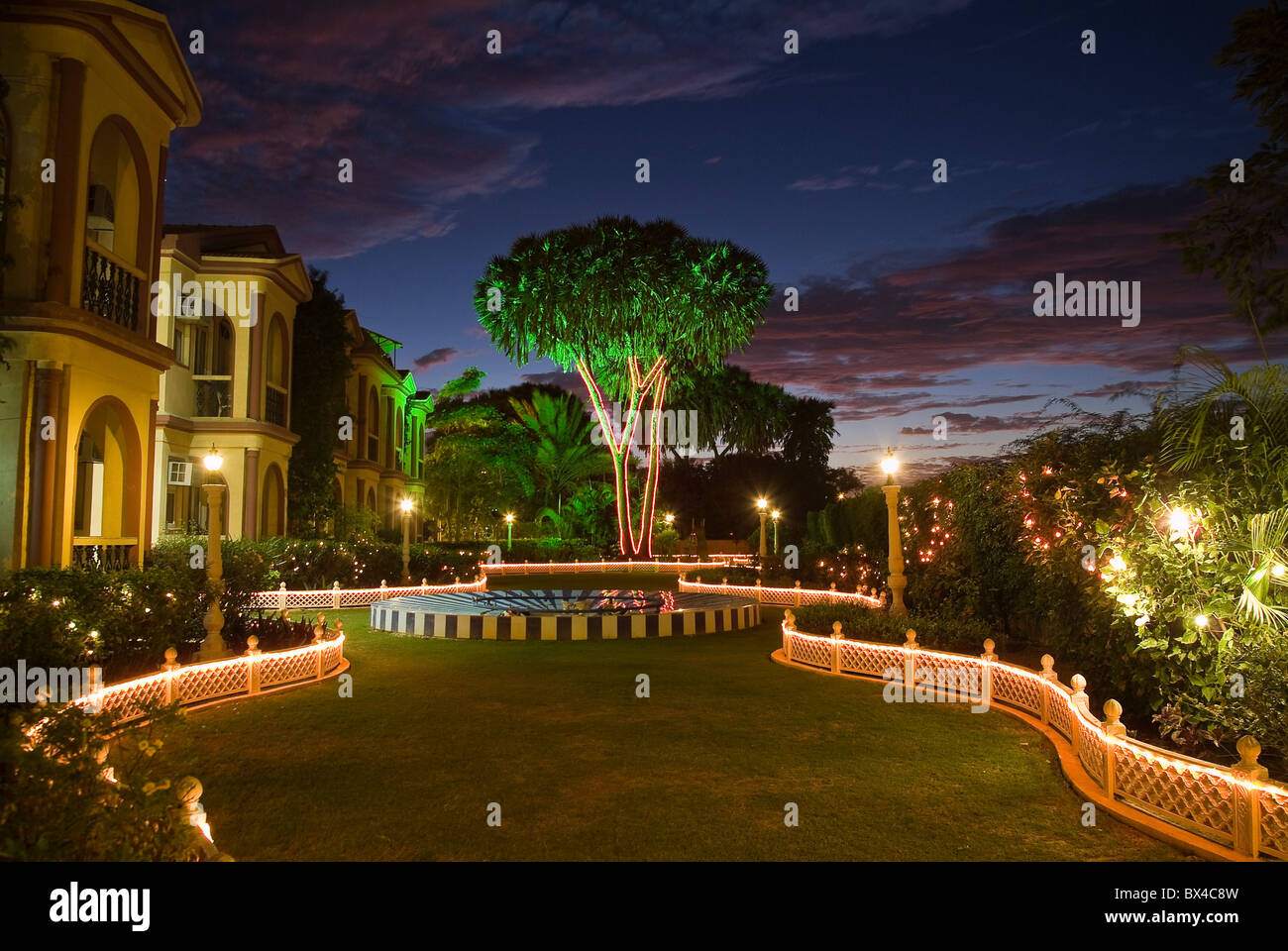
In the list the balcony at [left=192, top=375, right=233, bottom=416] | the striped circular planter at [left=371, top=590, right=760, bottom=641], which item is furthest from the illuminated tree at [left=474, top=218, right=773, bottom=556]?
the striped circular planter at [left=371, top=590, right=760, bottom=641]

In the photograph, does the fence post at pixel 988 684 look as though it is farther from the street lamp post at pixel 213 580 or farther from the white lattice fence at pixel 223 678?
the street lamp post at pixel 213 580

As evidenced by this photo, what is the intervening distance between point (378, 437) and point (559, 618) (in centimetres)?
2232

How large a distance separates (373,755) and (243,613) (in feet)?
21.4

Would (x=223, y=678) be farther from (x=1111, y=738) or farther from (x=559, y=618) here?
(x=1111, y=738)

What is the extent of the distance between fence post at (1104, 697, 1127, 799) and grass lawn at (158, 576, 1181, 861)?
28cm

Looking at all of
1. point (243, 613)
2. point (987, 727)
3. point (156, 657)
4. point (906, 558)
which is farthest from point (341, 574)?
point (987, 727)

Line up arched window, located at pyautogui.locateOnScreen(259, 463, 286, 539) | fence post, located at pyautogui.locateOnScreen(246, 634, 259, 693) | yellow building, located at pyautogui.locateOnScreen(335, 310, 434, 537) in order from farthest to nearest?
1. yellow building, located at pyautogui.locateOnScreen(335, 310, 434, 537)
2. arched window, located at pyautogui.locateOnScreen(259, 463, 286, 539)
3. fence post, located at pyautogui.locateOnScreen(246, 634, 259, 693)

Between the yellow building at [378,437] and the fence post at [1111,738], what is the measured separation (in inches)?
1010

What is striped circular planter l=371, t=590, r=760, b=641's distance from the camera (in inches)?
597

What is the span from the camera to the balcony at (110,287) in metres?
11.8

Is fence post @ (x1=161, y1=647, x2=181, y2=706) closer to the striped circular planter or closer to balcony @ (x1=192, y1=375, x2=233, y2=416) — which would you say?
the striped circular planter

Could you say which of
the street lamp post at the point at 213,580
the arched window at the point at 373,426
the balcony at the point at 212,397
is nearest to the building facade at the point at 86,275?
the balcony at the point at 212,397

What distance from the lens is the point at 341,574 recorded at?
21.4m
